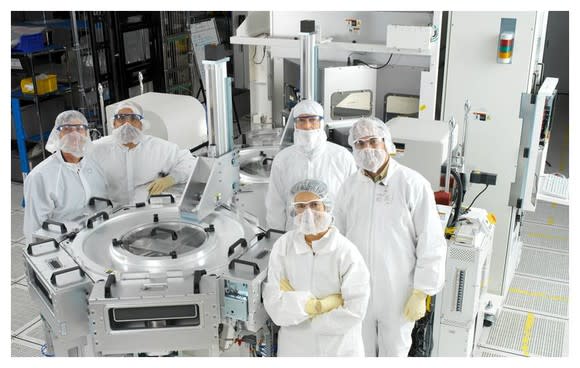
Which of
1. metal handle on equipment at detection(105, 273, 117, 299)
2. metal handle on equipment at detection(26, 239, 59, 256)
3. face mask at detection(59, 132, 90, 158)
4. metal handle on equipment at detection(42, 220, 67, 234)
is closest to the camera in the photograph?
metal handle on equipment at detection(105, 273, 117, 299)

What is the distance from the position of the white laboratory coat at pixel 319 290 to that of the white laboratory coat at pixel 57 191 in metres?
1.50

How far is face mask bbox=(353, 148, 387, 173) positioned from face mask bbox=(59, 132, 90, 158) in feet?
6.05

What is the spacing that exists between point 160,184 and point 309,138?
1094 millimetres

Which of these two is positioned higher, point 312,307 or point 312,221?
point 312,221

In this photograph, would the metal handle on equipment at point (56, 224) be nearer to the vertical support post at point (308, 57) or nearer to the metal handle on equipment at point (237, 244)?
the metal handle on equipment at point (237, 244)

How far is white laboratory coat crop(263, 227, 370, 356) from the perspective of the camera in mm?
2668

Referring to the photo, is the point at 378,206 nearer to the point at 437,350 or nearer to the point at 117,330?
the point at 437,350

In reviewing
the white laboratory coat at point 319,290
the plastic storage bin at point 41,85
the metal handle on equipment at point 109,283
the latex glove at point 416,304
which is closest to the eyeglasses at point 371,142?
the white laboratory coat at point 319,290

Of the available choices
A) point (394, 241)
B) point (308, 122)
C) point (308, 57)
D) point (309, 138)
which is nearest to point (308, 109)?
point (308, 122)

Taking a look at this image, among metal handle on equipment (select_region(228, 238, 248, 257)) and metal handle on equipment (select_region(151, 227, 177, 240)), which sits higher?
metal handle on equipment (select_region(228, 238, 248, 257))

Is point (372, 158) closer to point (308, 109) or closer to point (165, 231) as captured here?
point (308, 109)

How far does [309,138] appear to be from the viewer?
3.86 m

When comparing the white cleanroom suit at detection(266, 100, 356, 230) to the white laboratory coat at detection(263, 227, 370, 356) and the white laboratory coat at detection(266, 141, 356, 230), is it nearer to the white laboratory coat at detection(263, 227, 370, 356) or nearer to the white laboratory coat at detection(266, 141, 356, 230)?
the white laboratory coat at detection(266, 141, 356, 230)

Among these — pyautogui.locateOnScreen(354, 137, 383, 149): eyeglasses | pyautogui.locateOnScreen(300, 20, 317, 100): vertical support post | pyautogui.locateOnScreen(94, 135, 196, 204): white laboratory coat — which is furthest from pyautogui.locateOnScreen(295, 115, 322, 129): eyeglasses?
pyautogui.locateOnScreen(94, 135, 196, 204): white laboratory coat
